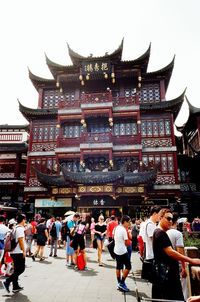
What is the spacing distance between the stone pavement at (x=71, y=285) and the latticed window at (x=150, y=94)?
1627cm

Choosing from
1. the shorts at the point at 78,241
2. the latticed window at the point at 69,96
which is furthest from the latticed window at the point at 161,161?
the shorts at the point at 78,241

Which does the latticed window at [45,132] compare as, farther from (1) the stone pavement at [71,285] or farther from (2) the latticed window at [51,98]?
(1) the stone pavement at [71,285]

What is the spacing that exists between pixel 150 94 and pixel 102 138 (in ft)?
20.6

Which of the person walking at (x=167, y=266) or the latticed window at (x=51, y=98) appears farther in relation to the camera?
the latticed window at (x=51, y=98)

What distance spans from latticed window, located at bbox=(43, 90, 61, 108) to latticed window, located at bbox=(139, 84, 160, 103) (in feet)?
25.7

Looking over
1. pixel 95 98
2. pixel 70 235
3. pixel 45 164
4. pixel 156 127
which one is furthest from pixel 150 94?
pixel 70 235

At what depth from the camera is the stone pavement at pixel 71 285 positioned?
530cm

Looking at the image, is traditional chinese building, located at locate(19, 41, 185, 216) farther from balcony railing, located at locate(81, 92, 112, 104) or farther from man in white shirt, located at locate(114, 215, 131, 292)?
man in white shirt, located at locate(114, 215, 131, 292)

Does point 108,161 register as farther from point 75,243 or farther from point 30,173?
point 75,243

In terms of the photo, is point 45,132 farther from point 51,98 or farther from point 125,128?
point 125,128

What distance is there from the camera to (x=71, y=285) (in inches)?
247

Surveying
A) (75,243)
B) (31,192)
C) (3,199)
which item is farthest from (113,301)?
(3,199)

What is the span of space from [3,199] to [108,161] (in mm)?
12416

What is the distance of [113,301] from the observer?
509 centimetres
